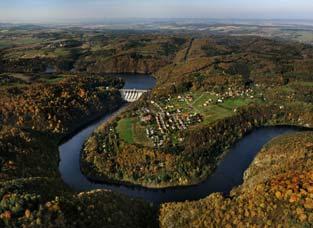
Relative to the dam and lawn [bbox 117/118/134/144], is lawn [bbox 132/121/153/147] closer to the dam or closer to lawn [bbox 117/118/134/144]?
lawn [bbox 117/118/134/144]

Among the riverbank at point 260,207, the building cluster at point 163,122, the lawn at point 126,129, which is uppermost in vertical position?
the riverbank at point 260,207

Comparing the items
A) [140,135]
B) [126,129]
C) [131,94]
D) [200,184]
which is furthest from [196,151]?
[131,94]

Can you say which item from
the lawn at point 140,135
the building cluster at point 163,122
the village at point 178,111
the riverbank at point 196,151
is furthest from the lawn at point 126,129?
the building cluster at point 163,122

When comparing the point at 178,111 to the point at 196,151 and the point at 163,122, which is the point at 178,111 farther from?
the point at 196,151

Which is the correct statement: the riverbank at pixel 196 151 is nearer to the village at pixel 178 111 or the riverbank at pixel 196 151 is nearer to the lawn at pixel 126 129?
the lawn at pixel 126 129

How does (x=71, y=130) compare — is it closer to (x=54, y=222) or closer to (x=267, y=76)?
(x=54, y=222)

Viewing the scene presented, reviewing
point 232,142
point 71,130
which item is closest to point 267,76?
point 232,142
